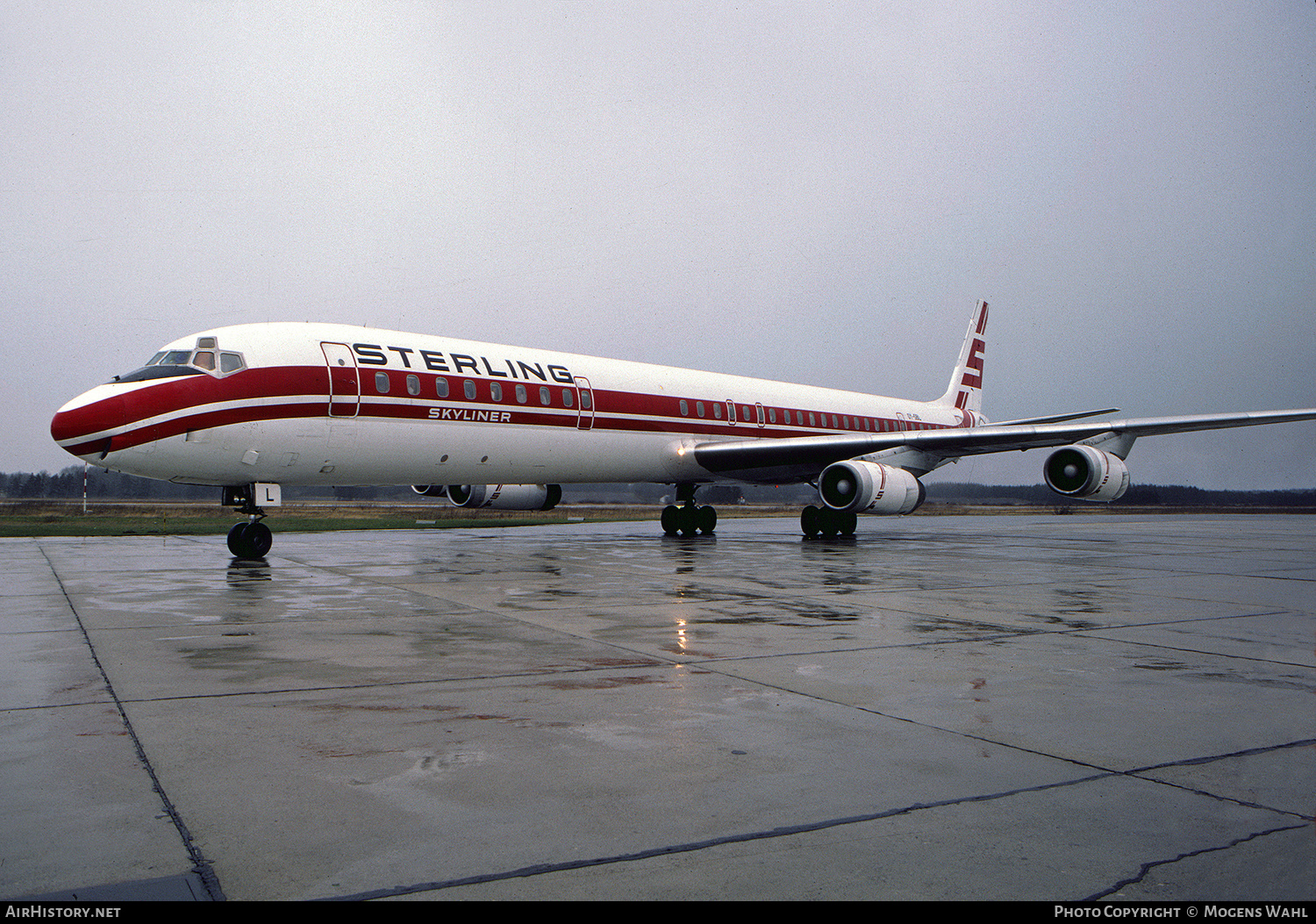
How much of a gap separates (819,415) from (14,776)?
74.7 feet

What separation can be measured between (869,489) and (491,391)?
7.79 metres

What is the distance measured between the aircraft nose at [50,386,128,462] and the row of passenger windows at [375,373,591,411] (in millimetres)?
3749

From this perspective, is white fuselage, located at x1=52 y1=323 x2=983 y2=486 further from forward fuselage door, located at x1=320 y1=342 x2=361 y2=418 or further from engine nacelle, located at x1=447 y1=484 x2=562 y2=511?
engine nacelle, located at x1=447 y1=484 x2=562 y2=511

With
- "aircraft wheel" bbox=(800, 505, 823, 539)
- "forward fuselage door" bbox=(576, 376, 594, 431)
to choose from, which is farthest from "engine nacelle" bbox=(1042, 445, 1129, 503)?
"forward fuselage door" bbox=(576, 376, 594, 431)

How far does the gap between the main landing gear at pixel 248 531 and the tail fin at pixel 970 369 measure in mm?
23694

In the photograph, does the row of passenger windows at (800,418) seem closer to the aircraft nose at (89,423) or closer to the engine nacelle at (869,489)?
the engine nacelle at (869,489)

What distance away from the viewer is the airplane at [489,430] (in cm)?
1337

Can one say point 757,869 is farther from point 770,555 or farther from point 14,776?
point 770,555

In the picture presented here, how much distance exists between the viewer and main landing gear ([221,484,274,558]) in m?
14.4

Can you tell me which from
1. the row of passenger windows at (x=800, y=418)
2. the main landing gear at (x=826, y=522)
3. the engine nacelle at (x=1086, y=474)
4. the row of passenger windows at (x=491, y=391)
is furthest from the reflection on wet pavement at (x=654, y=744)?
the row of passenger windows at (x=800, y=418)

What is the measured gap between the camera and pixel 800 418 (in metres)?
24.5

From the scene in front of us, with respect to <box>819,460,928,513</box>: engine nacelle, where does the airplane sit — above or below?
above

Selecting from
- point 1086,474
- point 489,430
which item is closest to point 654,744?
point 489,430

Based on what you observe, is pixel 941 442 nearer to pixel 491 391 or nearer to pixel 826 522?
pixel 826 522
